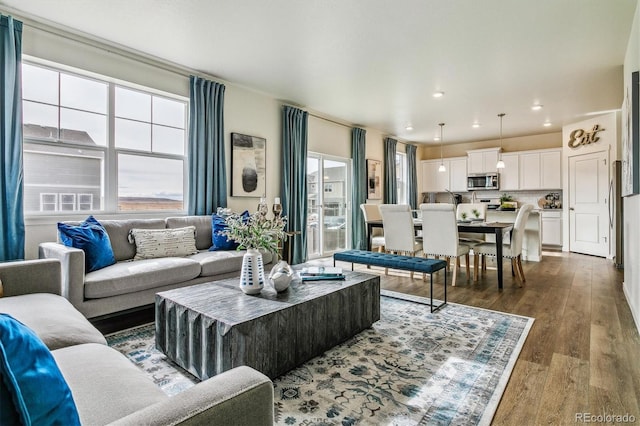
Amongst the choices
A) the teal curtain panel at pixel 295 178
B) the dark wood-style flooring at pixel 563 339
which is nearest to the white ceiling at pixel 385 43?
the teal curtain panel at pixel 295 178

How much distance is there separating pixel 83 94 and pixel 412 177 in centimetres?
710

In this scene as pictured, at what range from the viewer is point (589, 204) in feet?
20.9

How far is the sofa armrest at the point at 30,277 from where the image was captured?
2.04 m

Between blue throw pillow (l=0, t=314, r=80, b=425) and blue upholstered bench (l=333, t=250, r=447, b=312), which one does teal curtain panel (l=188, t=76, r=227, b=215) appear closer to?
blue upholstered bench (l=333, t=250, r=447, b=312)


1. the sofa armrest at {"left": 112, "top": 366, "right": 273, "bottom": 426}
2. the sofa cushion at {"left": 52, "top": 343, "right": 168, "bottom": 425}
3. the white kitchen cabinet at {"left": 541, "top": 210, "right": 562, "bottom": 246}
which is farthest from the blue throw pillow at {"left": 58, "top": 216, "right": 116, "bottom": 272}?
the white kitchen cabinet at {"left": 541, "top": 210, "right": 562, "bottom": 246}

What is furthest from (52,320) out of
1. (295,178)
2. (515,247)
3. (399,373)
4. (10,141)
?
(515,247)

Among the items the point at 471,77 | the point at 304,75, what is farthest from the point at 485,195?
the point at 304,75

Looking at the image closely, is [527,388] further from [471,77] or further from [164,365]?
[471,77]

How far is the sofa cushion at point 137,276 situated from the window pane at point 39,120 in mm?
1437

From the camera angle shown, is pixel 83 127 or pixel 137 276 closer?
pixel 137 276

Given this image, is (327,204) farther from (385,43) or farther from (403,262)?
(385,43)

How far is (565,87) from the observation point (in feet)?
15.2

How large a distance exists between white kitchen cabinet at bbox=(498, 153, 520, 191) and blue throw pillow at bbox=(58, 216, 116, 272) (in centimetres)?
798

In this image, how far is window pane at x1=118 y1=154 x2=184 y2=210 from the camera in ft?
Answer: 12.1
